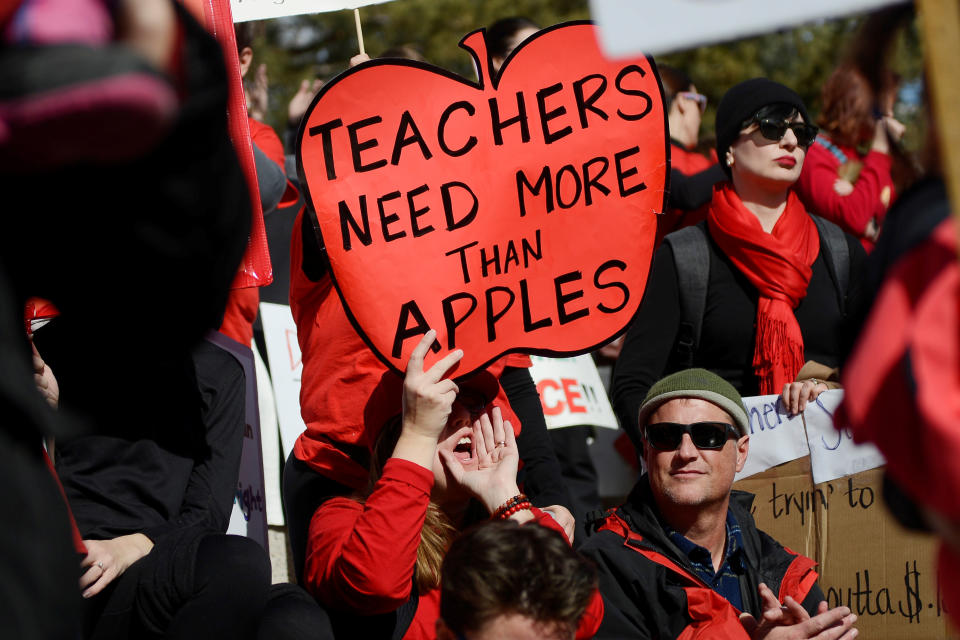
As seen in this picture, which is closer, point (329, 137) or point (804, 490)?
point (329, 137)

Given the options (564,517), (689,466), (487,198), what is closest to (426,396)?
(487,198)

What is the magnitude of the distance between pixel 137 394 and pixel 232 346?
0.68 meters

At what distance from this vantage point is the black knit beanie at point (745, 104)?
4316 mm

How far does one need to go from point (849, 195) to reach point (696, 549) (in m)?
1.78

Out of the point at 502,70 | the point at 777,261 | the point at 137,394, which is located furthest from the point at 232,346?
the point at 777,261

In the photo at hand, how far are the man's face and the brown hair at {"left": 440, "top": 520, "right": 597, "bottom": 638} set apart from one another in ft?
3.10

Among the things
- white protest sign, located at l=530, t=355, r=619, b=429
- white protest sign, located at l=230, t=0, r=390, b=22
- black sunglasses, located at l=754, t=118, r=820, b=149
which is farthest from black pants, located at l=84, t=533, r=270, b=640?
black sunglasses, located at l=754, t=118, r=820, b=149

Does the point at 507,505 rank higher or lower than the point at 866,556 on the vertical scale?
higher

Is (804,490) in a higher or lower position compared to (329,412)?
lower

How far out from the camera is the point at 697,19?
5.08 feet

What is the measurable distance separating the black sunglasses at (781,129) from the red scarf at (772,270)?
0.77ft

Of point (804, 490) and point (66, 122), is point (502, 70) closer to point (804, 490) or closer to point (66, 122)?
point (804, 490)

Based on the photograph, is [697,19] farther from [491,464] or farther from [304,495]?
[304,495]

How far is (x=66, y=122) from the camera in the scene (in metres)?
A: 1.29
